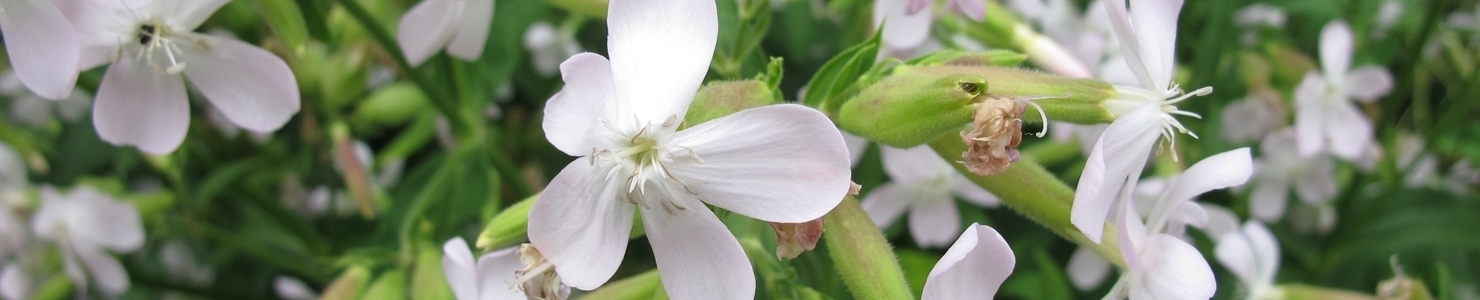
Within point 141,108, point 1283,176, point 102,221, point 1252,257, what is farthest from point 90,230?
point 1283,176

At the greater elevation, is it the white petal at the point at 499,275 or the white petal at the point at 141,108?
the white petal at the point at 141,108

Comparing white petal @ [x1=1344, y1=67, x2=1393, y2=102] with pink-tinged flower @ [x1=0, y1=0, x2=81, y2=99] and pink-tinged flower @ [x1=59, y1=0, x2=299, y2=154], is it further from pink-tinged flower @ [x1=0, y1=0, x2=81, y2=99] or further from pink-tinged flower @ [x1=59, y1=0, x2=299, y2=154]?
pink-tinged flower @ [x1=0, y1=0, x2=81, y2=99]

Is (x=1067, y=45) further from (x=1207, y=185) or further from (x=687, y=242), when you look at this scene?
(x=687, y=242)

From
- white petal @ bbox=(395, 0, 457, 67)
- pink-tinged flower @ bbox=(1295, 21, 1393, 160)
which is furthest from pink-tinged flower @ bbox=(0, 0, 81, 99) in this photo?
pink-tinged flower @ bbox=(1295, 21, 1393, 160)

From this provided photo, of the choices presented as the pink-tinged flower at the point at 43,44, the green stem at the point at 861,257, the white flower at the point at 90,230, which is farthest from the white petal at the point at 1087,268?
the white flower at the point at 90,230

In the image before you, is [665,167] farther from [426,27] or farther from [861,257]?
[426,27]

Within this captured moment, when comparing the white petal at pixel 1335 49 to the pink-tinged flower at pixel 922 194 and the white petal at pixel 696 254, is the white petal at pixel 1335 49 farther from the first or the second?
the white petal at pixel 696 254
